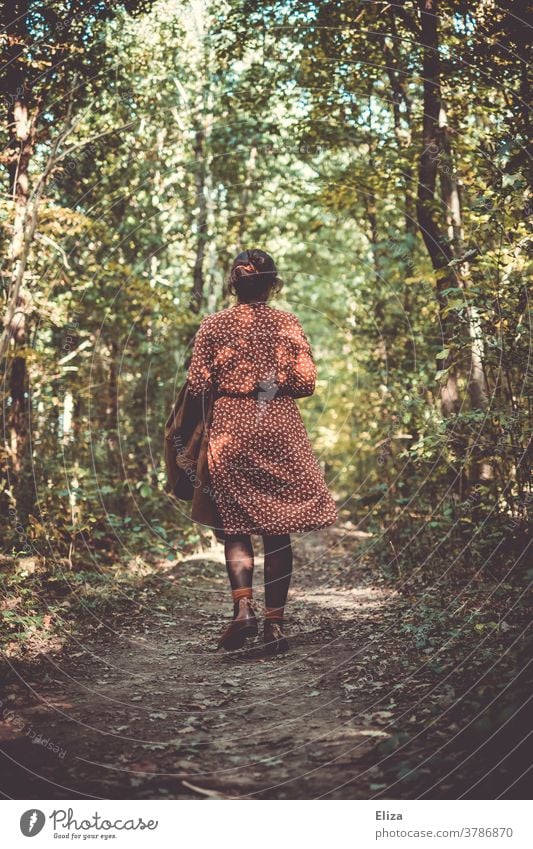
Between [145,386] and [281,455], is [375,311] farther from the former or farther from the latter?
[281,455]

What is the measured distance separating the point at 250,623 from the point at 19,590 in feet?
6.47

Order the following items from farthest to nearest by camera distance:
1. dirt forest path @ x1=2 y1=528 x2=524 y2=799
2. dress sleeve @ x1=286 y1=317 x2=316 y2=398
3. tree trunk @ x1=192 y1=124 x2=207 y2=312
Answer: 1. tree trunk @ x1=192 y1=124 x2=207 y2=312
2. dress sleeve @ x1=286 y1=317 x2=316 y2=398
3. dirt forest path @ x1=2 y1=528 x2=524 y2=799

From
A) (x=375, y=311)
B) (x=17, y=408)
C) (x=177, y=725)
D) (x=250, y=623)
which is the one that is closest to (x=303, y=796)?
(x=177, y=725)

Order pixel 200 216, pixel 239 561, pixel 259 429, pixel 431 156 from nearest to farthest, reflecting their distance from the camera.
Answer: pixel 239 561
pixel 259 429
pixel 431 156
pixel 200 216

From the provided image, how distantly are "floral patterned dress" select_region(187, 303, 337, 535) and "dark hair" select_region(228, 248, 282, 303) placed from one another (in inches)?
3.6

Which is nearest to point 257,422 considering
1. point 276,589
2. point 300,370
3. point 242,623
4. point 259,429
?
point 259,429

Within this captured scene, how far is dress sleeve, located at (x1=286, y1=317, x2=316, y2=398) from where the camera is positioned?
4910mm

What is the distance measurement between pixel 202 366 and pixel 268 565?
54.9 inches

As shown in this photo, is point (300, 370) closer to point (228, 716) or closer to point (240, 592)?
point (240, 592)

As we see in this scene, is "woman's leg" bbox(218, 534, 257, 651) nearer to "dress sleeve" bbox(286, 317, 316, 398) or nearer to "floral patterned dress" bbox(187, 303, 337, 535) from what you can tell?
"floral patterned dress" bbox(187, 303, 337, 535)

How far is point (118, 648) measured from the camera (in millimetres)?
5066

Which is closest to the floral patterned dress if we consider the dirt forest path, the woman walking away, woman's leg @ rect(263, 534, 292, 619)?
the woman walking away

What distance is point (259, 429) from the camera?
485 cm

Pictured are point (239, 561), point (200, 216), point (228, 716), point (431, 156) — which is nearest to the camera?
point (228, 716)
